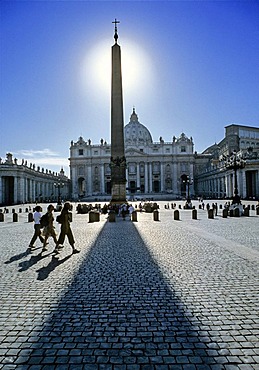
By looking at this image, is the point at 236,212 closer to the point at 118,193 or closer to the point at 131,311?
the point at 118,193

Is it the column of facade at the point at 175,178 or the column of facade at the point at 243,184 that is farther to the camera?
the column of facade at the point at 175,178

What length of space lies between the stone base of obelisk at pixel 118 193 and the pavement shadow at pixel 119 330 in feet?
68.1

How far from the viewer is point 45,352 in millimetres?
3453

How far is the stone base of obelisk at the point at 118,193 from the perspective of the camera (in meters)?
27.3

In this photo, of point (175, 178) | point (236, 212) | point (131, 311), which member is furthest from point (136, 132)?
point (131, 311)

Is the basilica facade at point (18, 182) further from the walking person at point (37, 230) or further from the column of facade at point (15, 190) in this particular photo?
the walking person at point (37, 230)

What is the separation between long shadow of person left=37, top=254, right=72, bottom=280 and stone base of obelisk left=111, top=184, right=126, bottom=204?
18510 millimetres

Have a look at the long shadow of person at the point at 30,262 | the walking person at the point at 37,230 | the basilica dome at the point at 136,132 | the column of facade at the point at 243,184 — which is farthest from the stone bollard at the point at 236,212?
the basilica dome at the point at 136,132

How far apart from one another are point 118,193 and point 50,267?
20.1m

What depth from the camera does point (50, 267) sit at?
741 cm

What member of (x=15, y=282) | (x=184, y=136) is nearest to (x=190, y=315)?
(x=15, y=282)

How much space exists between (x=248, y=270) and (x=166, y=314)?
3171 millimetres

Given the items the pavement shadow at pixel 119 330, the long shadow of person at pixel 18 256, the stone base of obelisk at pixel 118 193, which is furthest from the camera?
the stone base of obelisk at pixel 118 193

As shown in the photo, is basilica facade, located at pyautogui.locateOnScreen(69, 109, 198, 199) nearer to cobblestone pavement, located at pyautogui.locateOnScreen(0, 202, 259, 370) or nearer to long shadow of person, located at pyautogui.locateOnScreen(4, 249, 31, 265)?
long shadow of person, located at pyautogui.locateOnScreen(4, 249, 31, 265)
